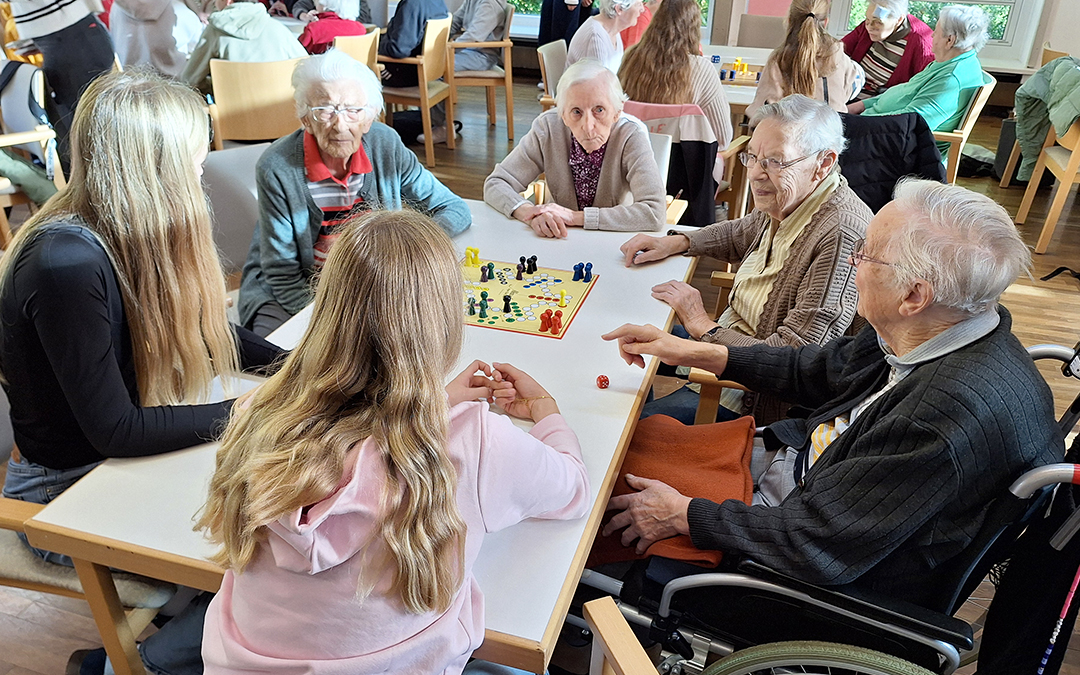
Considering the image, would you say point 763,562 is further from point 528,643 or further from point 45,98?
point 45,98

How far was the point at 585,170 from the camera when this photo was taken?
270 cm

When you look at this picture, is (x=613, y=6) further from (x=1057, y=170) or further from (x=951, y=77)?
(x=1057, y=170)

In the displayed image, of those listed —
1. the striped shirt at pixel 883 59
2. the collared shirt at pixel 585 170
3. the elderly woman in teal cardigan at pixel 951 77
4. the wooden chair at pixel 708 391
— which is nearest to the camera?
the wooden chair at pixel 708 391

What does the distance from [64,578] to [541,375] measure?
98 cm

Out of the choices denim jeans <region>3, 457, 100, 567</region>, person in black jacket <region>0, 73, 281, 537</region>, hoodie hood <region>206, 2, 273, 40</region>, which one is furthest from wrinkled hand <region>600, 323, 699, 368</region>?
hoodie hood <region>206, 2, 273, 40</region>

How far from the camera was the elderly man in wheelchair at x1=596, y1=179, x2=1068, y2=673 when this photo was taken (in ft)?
3.96

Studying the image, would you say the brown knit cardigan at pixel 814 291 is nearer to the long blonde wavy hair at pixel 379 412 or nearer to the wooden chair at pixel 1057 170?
the long blonde wavy hair at pixel 379 412

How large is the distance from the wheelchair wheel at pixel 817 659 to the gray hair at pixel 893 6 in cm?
472

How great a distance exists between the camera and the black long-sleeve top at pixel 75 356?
1302 millimetres

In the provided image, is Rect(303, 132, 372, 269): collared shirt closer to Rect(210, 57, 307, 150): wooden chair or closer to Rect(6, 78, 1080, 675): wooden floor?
Rect(6, 78, 1080, 675): wooden floor

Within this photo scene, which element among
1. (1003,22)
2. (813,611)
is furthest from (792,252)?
(1003,22)

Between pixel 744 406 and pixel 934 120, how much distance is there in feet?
9.59

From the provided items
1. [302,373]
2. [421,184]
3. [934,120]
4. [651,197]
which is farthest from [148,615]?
[934,120]

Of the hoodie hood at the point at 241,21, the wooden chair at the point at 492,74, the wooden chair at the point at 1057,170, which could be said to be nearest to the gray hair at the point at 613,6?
the wooden chair at the point at 492,74
